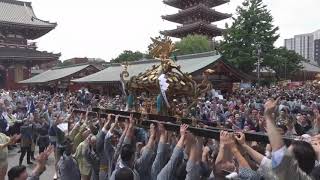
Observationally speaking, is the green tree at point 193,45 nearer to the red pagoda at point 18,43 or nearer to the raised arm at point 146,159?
the red pagoda at point 18,43

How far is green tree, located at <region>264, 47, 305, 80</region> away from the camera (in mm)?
38456

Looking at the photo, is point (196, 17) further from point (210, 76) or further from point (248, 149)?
point (248, 149)

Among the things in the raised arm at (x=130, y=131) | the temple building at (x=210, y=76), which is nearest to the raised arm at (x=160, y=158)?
the raised arm at (x=130, y=131)

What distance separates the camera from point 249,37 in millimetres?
38500

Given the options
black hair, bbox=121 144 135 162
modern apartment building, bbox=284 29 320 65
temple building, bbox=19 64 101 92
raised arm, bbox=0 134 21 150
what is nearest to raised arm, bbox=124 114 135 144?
black hair, bbox=121 144 135 162

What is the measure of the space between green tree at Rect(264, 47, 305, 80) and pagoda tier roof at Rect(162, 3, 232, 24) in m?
12.1

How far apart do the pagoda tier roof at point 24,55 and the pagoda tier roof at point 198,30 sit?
52.9 feet

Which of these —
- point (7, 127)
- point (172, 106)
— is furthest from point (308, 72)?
point (172, 106)

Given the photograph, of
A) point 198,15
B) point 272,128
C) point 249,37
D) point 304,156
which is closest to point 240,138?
point 304,156

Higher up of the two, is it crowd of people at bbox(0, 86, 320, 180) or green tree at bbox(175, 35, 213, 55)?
green tree at bbox(175, 35, 213, 55)

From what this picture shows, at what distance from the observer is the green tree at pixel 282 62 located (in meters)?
38.5

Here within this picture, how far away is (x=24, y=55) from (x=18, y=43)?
4.18m

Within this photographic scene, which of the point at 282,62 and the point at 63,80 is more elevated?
the point at 282,62

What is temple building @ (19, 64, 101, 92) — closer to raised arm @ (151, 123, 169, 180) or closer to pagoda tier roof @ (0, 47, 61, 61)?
pagoda tier roof @ (0, 47, 61, 61)
